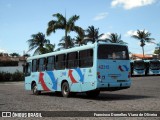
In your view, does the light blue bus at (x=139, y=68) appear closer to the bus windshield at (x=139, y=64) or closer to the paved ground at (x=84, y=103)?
the bus windshield at (x=139, y=64)

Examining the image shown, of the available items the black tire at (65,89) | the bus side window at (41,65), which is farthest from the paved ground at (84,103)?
the bus side window at (41,65)

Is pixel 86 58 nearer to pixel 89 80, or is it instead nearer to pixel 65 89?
pixel 89 80

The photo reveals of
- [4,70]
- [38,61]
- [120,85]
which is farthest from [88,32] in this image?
[120,85]

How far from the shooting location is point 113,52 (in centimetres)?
1834

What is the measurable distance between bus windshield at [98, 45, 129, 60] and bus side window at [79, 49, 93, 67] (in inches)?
22.1

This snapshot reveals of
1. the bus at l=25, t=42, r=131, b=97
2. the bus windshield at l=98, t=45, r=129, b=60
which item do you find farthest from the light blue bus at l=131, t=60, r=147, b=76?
the bus windshield at l=98, t=45, r=129, b=60

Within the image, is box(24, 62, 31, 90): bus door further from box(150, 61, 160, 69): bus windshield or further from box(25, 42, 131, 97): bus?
box(150, 61, 160, 69): bus windshield

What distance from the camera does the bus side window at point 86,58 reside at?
59.3 feet

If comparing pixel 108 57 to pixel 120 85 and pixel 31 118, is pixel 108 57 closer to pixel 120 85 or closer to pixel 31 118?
pixel 120 85

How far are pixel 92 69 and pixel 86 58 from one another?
88 centimetres

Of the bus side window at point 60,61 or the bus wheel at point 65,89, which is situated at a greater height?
the bus side window at point 60,61

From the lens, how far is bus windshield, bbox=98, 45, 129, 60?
17891mm

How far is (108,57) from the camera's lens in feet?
59.5

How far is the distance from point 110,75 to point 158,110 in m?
5.97
